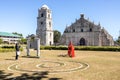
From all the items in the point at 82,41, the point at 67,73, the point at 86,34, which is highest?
the point at 86,34

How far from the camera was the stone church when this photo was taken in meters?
65.4

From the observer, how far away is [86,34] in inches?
2660

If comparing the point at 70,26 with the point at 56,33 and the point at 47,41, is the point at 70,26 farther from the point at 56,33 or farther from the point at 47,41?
the point at 56,33

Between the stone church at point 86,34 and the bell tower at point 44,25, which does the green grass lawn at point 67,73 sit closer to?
the stone church at point 86,34

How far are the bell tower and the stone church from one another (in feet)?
21.1

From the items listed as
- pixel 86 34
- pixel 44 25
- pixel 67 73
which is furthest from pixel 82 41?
pixel 67 73

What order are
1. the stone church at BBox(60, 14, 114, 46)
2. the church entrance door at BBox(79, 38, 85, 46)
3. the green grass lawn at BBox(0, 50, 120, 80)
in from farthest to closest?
the church entrance door at BBox(79, 38, 85, 46), the stone church at BBox(60, 14, 114, 46), the green grass lawn at BBox(0, 50, 120, 80)

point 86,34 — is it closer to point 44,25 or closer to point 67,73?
point 44,25

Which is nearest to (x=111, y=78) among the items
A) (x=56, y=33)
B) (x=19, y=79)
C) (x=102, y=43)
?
(x=19, y=79)

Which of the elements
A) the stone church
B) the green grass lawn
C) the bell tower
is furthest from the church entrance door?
the green grass lawn

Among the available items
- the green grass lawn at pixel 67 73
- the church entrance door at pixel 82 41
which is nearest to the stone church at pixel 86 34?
the church entrance door at pixel 82 41

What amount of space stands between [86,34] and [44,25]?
57.1 ft

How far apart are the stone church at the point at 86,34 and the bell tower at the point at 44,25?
6.42m

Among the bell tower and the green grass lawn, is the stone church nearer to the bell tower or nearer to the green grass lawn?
the bell tower
